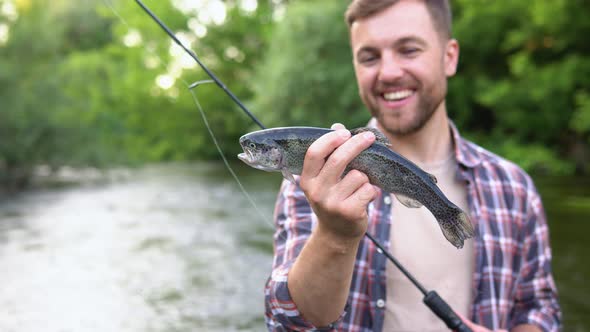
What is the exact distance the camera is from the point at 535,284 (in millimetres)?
2742

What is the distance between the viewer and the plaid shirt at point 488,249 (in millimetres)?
2521

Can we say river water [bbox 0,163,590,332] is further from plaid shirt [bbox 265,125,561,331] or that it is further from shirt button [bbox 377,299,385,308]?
shirt button [bbox 377,299,385,308]

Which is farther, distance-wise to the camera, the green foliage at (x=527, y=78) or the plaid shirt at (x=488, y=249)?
the green foliage at (x=527, y=78)

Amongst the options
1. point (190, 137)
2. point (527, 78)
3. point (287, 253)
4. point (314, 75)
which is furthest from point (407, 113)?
point (190, 137)

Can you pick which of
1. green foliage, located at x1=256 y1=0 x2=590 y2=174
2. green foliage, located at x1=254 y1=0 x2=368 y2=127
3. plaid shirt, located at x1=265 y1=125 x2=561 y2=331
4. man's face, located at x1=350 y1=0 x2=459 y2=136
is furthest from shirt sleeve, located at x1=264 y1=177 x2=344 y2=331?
green foliage, located at x1=254 y1=0 x2=368 y2=127

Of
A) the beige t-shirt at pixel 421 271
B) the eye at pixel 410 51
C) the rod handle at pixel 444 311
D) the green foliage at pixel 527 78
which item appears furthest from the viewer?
the green foliage at pixel 527 78

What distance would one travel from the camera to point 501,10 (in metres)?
23.8

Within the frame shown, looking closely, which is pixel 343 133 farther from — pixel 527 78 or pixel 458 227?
pixel 527 78

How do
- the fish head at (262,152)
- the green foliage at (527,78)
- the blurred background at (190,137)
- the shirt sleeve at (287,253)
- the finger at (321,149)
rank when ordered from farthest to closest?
1. the green foliage at (527,78)
2. the blurred background at (190,137)
3. the shirt sleeve at (287,253)
4. the fish head at (262,152)
5. the finger at (321,149)

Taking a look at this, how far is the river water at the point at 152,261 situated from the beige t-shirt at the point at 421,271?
0.91 meters

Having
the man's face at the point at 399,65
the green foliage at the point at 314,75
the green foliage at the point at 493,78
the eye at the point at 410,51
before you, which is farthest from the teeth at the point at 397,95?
the green foliage at the point at 314,75

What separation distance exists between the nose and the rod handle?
2.89 feet

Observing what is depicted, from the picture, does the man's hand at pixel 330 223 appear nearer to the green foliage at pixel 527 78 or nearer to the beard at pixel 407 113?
the beard at pixel 407 113

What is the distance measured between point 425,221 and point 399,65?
0.65 meters
